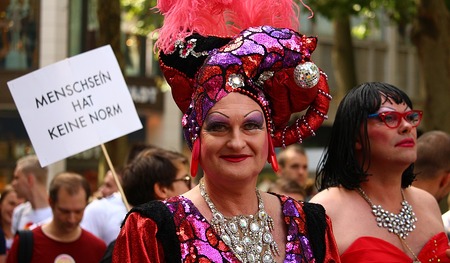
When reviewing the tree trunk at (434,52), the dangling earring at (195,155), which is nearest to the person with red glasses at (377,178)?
the dangling earring at (195,155)

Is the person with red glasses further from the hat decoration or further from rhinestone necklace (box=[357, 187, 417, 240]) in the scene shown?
the hat decoration

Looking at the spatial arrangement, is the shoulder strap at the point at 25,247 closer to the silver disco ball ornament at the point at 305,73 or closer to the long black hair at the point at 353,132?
the long black hair at the point at 353,132

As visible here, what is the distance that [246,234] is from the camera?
4648mm

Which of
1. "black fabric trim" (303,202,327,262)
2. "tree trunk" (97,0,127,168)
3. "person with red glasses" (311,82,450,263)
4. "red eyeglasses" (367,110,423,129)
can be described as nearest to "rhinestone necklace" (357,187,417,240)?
"person with red glasses" (311,82,450,263)

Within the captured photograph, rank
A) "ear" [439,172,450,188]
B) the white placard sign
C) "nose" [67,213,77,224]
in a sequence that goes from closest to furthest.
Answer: "ear" [439,172,450,188] → the white placard sign → "nose" [67,213,77,224]

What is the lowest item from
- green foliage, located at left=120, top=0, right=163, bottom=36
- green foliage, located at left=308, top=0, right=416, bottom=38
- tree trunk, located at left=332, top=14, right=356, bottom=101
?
tree trunk, located at left=332, top=14, right=356, bottom=101

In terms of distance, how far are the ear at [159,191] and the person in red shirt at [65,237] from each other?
115 centimetres

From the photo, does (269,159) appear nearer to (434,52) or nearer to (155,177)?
(155,177)

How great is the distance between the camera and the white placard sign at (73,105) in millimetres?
7406

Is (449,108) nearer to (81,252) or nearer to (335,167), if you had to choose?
(81,252)

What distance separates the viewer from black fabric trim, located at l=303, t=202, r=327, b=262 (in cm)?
479

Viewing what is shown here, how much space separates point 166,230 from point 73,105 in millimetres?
3316

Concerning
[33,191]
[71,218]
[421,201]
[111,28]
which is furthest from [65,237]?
[111,28]

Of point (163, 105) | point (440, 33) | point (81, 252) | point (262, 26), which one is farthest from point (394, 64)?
point (262, 26)
